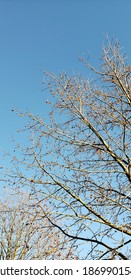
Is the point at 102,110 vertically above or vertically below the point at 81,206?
above

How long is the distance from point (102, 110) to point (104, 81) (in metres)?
0.87

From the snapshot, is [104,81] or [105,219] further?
[104,81]

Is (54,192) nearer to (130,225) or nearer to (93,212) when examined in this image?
(93,212)
